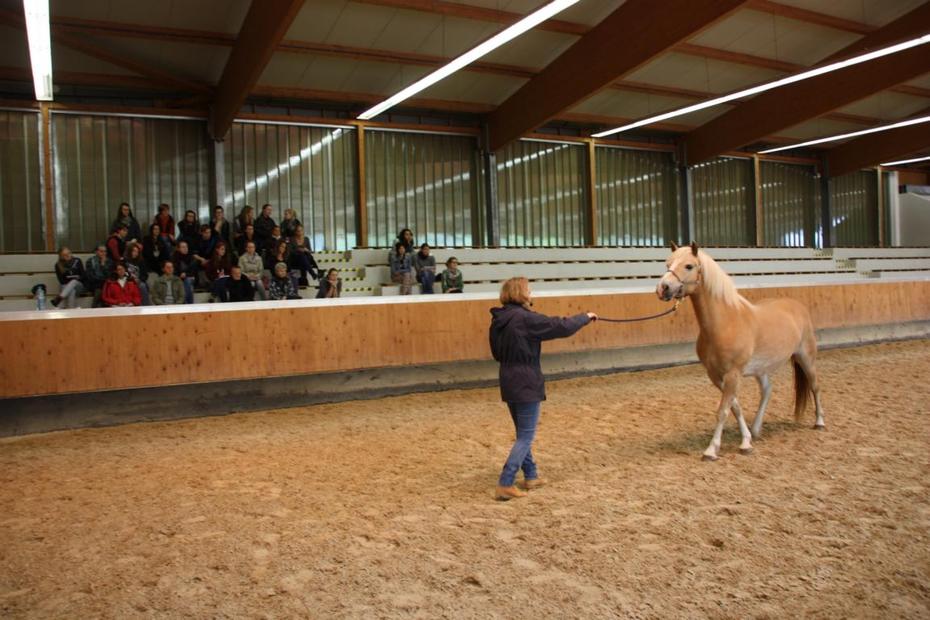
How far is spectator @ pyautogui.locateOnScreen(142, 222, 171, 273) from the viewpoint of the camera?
35.5 ft

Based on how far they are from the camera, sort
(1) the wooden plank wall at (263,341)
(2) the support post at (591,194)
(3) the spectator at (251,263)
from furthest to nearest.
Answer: (2) the support post at (591,194), (3) the spectator at (251,263), (1) the wooden plank wall at (263,341)

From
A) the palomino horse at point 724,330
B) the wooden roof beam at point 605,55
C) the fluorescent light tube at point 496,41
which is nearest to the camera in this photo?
the palomino horse at point 724,330

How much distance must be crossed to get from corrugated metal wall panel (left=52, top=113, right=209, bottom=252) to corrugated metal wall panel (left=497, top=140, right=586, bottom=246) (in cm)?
755

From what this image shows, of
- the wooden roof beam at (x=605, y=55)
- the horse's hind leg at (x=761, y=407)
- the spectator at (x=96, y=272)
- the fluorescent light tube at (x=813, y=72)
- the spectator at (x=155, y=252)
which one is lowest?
the horse's hind leg at (x=761, y=407)

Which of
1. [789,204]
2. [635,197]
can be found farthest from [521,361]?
[789,204]

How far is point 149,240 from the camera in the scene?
1102 cm

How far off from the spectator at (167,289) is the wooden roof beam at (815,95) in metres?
11.9

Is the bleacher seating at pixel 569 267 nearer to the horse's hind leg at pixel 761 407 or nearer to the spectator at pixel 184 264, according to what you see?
the spectator at pixel 184 264

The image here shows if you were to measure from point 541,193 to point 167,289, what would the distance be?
11.1m

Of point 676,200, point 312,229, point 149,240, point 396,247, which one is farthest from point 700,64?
point 149,240

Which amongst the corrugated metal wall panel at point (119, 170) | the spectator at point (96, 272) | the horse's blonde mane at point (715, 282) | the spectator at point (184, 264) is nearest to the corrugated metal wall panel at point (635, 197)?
the corrugated metal wall panel at point (119, 170)

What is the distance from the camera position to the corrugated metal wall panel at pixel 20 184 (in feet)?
41.5

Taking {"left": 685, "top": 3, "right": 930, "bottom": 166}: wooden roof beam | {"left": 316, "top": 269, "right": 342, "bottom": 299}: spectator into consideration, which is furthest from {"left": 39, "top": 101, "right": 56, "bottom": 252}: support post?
{"left": 685, "top": 3, "right": 930, "bottom": 166}: wooden roof beam

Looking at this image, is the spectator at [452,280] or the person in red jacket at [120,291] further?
the spectator at [452,280]
